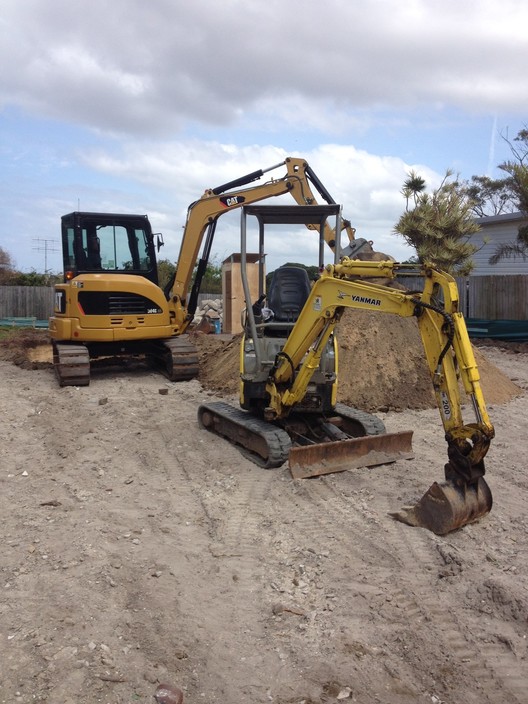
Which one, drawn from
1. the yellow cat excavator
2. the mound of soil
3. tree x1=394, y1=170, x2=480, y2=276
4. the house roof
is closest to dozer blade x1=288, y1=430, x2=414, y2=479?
the mound of soil

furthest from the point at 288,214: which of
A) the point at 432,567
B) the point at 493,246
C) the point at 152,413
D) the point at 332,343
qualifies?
the point at 493,246

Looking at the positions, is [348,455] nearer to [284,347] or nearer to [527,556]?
[284,347]

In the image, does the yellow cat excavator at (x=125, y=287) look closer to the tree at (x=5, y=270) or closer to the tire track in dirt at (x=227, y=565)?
the tire track in dirt at (x=227, y=565)

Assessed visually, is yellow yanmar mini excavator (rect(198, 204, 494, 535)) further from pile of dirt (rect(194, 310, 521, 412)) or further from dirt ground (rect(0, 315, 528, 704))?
pile of dirt (rect(194, 310, 521, 412))

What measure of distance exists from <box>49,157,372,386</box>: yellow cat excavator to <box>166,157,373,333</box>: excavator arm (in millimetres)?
18

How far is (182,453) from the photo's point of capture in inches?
295

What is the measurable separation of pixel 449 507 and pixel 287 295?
352 centimetres

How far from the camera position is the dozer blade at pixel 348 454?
636 centimetres

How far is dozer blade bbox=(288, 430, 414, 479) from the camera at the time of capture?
6355mm

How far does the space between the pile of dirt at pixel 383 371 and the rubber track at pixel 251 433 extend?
2.46m

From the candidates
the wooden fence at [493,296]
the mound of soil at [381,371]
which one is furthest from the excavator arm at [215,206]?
the wooden fence at [493,296]

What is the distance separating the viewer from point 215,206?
1195 cm

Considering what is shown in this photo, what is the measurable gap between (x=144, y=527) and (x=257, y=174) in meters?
7.59

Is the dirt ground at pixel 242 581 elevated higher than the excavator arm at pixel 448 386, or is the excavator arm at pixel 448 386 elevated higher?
the excavator arm at pixel 448 386
